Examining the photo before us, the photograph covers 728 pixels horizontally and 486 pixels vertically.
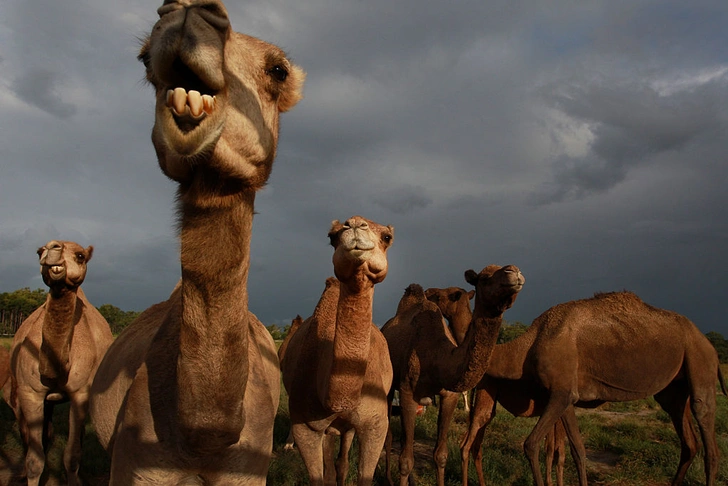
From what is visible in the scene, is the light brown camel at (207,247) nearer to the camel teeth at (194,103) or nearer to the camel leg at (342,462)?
the camel teeth at (194,103)

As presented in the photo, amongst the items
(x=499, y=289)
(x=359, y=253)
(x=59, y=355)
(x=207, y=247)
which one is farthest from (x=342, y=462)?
(x=207, y=247)

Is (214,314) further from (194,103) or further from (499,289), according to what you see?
(499,289)

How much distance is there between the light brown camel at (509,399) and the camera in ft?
26.7

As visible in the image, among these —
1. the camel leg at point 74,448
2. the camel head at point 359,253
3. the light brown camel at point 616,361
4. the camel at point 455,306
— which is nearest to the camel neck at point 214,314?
the camel head at point 359,253

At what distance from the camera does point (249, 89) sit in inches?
83.7

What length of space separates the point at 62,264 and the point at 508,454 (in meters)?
8.04

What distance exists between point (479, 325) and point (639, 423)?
9.10 metres

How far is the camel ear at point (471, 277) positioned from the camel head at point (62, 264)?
15.7 ft

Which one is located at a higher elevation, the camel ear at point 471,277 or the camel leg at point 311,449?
the camel ear at point 471,277

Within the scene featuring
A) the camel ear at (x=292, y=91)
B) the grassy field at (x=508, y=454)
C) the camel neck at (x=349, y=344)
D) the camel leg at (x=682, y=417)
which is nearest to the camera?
the camel ear at (x=292, y=91)

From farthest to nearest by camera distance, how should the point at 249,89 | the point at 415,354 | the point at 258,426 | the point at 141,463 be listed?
the point at 415,354, the point at 258,426, the point at 141,463, the point at 249,89

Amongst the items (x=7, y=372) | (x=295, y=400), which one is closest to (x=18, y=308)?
(x=7, y=372)

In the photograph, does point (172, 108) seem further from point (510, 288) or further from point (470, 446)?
point (470, 446)

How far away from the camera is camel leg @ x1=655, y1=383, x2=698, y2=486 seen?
335 inches
